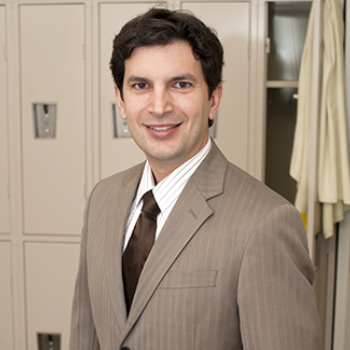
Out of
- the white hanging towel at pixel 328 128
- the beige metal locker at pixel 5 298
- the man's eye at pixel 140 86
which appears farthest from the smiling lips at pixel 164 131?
the beige metal locker at pixel 5 298

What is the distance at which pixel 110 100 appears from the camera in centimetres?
243

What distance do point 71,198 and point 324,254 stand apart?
1.42 meters

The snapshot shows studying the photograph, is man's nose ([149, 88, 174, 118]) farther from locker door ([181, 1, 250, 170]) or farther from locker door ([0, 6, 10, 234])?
locker door ([0, 6, 10, 234])

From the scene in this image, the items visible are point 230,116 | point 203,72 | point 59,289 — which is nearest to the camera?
point 203,72

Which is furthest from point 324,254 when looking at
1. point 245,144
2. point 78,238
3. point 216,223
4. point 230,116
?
point 216,223

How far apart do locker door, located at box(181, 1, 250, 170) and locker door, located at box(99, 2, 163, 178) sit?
33 cm

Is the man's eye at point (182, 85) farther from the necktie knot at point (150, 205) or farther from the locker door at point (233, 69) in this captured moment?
the locker door at point (233, 69)

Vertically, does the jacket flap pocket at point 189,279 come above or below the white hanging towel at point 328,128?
below

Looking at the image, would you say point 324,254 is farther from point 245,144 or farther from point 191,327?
point 191,327

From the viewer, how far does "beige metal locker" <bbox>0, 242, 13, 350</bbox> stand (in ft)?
8.40

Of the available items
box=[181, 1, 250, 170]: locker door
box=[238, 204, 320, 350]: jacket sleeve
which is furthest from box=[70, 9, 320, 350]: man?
box=[181, 1, 250, 170]: locker door

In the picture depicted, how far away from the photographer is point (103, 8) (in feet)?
7.80

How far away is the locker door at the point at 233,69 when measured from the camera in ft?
7.62

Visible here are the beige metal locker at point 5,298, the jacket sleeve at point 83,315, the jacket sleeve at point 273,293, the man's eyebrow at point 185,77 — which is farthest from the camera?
the beige metal locker at point 5,298
